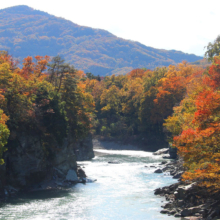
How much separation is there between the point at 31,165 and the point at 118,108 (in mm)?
68007

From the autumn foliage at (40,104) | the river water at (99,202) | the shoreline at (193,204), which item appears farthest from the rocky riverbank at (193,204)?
the autumn foliage at (40,104)

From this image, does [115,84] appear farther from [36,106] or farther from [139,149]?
[36,106]

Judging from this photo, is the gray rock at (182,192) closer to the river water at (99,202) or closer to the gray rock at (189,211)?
the river water at (99,202)

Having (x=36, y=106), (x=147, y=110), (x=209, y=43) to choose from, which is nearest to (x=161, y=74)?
(x=147, y=110)

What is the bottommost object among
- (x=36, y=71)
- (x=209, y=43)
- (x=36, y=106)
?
(x=36, y=106)

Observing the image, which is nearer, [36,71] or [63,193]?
[63,193]

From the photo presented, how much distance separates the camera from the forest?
24875 mm

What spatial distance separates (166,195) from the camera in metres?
33.6

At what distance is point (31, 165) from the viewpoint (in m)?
38.8

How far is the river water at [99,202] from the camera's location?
89.8ft

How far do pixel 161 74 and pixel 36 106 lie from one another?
199 feet

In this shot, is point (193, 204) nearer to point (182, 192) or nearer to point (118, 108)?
point (182, 192)

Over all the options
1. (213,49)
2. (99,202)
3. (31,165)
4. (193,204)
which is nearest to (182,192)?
(193,204)

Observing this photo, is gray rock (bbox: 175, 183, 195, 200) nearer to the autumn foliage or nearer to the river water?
the river water
